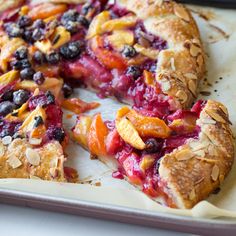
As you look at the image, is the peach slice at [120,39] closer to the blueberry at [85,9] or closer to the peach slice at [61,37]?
the peach slice at [61,37]

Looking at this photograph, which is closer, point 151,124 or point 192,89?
point 151,124

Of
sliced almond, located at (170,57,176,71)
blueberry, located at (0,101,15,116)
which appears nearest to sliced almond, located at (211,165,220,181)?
sliced almond, located at (170,57,176,71)

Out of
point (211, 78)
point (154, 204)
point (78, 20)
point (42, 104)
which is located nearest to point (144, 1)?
point (78, 20)

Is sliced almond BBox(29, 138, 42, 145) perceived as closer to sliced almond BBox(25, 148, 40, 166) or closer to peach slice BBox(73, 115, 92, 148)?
sliced almond BBox(25, 148, 40, 166)

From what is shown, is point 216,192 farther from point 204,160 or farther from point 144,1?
point 144,1

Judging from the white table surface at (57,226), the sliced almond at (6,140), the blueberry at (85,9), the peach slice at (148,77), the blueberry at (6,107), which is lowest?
the white table surface at (57,226)

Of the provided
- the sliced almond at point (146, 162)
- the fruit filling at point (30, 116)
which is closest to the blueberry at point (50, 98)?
the fruit filling at point (30, 116)
